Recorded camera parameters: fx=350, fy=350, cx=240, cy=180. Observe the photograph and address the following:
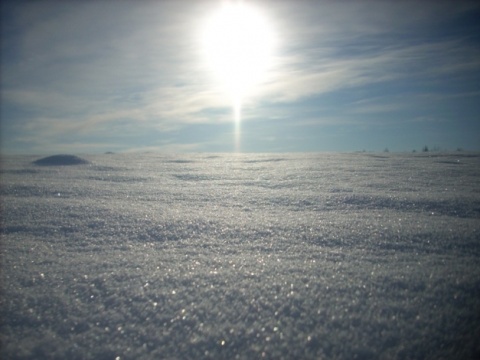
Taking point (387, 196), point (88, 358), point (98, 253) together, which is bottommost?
point (88, 358)

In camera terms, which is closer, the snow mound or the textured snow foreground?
the textured snow foreground

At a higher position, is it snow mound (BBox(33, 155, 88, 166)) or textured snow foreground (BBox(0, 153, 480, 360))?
snow mound (BBox(33, 155, 88, 166))

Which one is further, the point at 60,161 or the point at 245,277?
the point at 60,161

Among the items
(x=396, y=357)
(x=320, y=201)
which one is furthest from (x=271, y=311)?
(x=320, y=201)

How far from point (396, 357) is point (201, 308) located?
2.24 feet

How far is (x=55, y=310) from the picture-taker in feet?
4.46

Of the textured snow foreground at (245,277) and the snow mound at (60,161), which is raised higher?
the snow mound at (60,161)

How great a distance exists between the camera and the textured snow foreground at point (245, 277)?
3.84 feet

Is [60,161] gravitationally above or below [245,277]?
above

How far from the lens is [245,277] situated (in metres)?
1.54

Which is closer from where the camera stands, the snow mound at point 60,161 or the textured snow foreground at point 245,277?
the textured snow foreground at point 245,277

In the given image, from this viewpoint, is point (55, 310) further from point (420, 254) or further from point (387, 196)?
point (387, 196)

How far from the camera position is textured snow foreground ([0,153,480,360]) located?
3.84ft

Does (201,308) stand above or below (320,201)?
below
